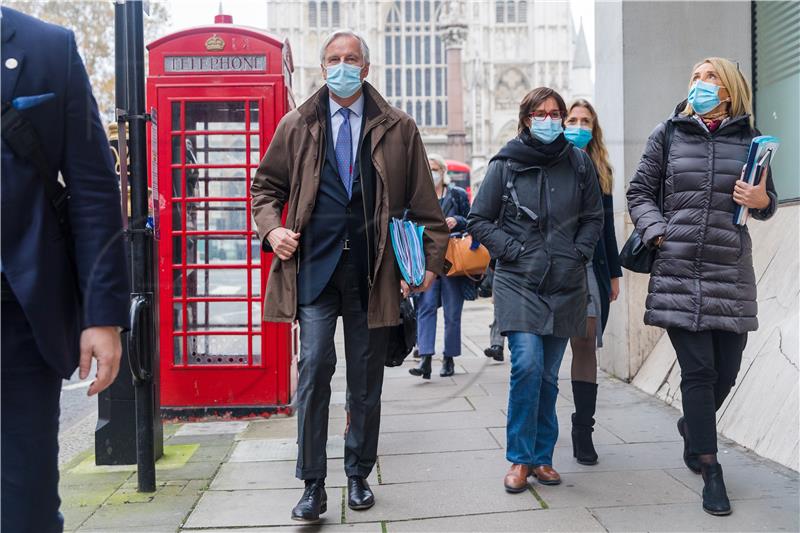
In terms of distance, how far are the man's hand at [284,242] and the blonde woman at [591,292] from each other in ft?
5.03

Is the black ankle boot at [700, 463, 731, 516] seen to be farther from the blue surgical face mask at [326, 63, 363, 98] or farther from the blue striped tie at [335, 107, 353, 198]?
the blue surgical face mask at [326, 63, 363, 98]

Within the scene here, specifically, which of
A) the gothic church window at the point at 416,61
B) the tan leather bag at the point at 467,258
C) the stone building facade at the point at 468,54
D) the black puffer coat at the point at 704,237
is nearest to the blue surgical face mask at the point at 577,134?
the black puffer coat at the point at 704,237

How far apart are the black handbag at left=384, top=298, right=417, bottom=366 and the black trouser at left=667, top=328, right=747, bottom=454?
1.13 m

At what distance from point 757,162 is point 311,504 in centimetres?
231

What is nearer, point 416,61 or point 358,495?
point 358,495

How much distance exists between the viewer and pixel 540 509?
3.73 meters

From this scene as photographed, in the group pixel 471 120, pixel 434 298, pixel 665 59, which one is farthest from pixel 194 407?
pixel 471 120

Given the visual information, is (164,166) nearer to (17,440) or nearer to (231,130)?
(231,130)

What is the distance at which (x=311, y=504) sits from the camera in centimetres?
359

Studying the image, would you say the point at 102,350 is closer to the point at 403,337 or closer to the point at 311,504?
the point at 311,504

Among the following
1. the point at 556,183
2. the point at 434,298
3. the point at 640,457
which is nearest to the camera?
the point at 556,183

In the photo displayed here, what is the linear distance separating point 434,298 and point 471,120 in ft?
225

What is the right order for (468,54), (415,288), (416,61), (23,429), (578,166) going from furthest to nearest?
(416,61) < (468,54) < (578,166) < (415,288) < (23,429)

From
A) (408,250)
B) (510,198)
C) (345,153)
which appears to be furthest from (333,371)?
(510,198)
